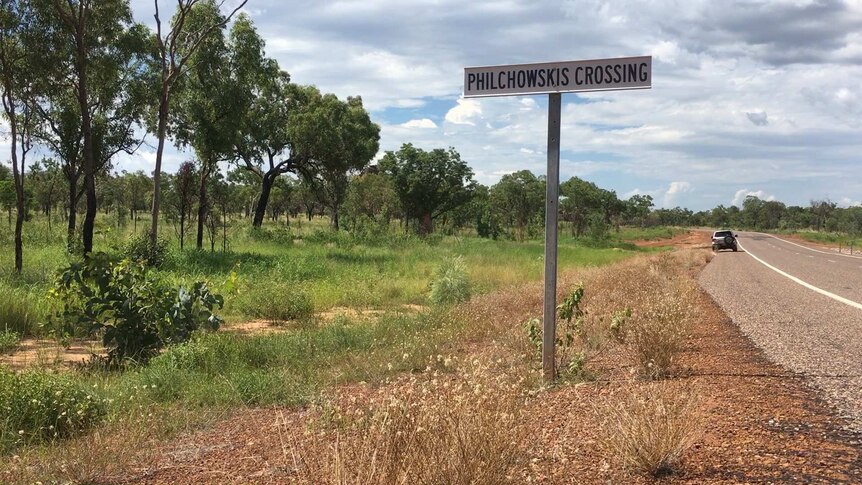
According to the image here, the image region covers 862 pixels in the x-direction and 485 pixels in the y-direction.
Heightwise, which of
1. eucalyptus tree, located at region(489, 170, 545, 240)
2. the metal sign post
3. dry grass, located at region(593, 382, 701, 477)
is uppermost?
eucalyptus tree, located at region(489, 170, 545, 240)

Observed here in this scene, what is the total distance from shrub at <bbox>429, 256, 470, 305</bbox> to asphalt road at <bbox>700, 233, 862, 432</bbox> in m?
5.33

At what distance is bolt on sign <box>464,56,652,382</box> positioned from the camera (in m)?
4.43

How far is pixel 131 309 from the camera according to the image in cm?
744

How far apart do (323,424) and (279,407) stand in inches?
74.2

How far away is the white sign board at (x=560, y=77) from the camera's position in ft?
14.4

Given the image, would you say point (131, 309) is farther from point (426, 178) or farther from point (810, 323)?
point (426, 178)

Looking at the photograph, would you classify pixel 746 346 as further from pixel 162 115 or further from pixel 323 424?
pixel 162 115

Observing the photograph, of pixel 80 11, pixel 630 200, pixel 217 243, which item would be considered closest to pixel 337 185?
pixel 217 243

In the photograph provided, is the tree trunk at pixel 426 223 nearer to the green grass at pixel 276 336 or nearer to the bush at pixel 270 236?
the bush at pixel 270 236

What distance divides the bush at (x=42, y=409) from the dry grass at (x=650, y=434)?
12.6ft

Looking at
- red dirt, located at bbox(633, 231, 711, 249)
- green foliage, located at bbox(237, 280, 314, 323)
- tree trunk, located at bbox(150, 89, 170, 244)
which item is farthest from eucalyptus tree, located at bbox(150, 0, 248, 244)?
red dirt, located at bbox(633, 231, 711, 249)

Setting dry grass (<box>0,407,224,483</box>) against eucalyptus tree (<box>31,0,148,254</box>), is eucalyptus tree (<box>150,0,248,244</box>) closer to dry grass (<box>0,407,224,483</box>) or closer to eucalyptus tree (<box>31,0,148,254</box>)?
eucalyptus tree (<box>31,0,148,254</box>)

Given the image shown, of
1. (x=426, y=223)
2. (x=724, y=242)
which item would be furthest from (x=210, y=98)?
(x=724, y=242)

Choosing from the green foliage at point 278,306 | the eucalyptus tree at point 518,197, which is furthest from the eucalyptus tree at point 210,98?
the eucalyptus tree at point 518,197
